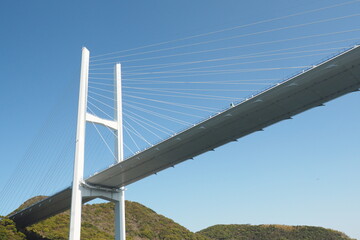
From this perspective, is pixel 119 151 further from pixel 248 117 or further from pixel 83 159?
pixel 248 117

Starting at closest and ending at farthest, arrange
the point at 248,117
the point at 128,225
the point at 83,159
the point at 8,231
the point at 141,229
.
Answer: the point at 248,117, the point at 83,159, the point at 8,231, the point at 141,229, the point at 128,225

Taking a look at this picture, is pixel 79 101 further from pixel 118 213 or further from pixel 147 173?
pixel 118 213

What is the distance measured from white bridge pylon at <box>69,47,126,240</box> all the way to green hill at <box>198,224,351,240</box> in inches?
1982

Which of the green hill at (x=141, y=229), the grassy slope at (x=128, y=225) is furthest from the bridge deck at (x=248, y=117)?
the grassy slope at (x=128, y=225)

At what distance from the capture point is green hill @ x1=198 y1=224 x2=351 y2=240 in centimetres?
6881

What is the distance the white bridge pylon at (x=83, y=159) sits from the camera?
23359 mm

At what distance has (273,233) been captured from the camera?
70812 millimetres

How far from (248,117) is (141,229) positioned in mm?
30970

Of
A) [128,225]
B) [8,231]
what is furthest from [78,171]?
[128,225]

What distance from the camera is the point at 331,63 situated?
49.3 ft

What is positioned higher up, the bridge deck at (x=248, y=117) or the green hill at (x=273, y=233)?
the green hill at (x=273, y=233)

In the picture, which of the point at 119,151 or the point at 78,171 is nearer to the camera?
the point at 78,171

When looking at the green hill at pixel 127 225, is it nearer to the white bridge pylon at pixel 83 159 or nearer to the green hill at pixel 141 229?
the green hill at pixel 141 229

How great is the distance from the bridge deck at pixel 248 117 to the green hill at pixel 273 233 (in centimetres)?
5160
